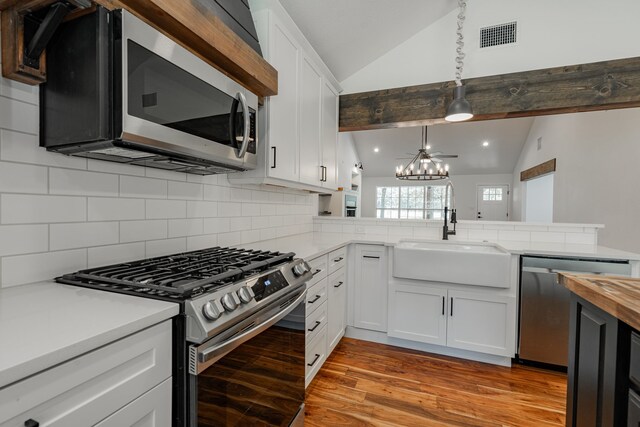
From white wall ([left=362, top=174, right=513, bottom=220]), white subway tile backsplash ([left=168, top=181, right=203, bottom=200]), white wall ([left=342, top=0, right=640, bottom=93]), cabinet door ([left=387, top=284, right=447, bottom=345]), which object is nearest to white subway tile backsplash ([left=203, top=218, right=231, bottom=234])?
white subway tile backsplash ([left=168, top=181, right=203, bottom=200])

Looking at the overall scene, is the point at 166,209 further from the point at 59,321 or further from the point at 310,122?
the point at 310,122

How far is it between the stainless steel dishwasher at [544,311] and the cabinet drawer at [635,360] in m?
1.59

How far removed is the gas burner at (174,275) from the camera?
90cm

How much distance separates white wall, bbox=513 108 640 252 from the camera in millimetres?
2869

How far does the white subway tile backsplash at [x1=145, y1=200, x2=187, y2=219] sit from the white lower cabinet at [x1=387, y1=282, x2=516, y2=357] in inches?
71.6

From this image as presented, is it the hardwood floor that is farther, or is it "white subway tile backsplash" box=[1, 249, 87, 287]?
the hardwood floor

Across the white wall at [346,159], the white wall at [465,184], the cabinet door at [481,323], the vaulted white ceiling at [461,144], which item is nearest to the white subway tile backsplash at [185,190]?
the cabinet door at [481,323]

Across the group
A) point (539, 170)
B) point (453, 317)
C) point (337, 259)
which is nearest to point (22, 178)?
point (337, 259)

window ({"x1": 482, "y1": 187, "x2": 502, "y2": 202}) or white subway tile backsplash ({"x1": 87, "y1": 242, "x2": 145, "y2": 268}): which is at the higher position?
window ({"x1": 482, "y1": 187, "x2": 502, "y2": 202})

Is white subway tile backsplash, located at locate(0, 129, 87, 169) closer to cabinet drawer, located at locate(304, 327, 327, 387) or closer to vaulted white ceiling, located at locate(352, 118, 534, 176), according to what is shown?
cabinet drawer, located at locate(304, 327, 327, 387)

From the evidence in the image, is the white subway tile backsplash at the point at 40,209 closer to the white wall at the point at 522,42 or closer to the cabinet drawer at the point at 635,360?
the cabinet drawer at the point at 635,360

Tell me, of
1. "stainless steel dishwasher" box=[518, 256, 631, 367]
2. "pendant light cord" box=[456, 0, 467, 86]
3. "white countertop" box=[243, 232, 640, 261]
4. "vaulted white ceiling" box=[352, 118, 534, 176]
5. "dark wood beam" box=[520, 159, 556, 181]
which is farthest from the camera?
"vaulted white ceiling" box=[352, 118, 534, 176]

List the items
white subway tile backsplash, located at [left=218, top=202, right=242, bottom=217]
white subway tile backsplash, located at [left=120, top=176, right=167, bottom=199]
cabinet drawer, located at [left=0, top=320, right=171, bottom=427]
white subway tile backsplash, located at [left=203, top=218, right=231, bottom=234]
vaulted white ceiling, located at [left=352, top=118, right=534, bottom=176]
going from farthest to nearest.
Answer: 1. vaulted white ceiling, located at [left=352, top=118, right=534, bottom=176]
2. white subway tile backsplash, located at [left=218, top=202, right=242, bottom=217]
3. white subway tile backsplash, located at [left=203, top=218, right=231, bottom=234]
4. white subway tile backsplash, located at [left=120, top=176, right=167, bottom=199]
5. cabinet drawer, located at [left=0, top=320, right=171, bottom=427]

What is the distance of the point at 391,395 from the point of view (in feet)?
6.37
